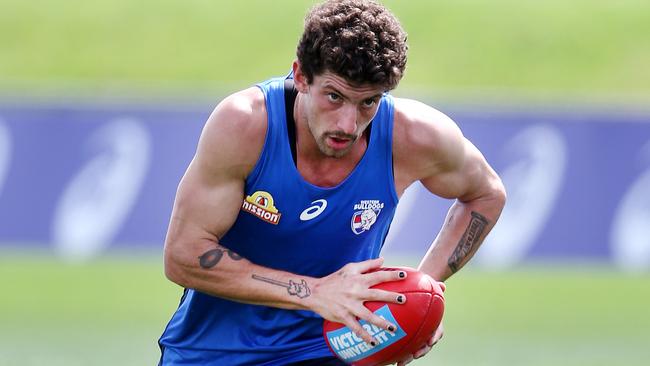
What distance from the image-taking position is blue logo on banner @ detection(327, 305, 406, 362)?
550 cm

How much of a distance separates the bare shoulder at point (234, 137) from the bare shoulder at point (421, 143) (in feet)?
2.18

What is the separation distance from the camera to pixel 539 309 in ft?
48.6

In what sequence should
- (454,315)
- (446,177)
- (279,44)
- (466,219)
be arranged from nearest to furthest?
(446,177) → (466,219) → (454,315) → (279,44)

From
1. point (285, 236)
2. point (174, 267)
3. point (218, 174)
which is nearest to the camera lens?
point (218, 174)

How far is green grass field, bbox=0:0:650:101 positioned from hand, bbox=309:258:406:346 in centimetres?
1737

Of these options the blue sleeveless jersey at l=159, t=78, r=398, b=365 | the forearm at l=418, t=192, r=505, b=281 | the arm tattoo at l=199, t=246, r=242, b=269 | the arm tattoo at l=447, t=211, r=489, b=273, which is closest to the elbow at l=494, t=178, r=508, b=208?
the forearm at l=418, t=192, r=505, b=281

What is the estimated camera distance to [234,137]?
5.65 m

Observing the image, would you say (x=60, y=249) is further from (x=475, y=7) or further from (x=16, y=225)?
(x=475, y=7)

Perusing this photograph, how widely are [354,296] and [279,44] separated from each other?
19.3 meters

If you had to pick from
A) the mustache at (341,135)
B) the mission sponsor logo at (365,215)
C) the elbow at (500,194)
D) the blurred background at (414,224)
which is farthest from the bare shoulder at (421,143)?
the blurred background at (414,224)

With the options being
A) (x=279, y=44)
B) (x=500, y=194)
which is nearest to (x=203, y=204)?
(x=500, y=194)

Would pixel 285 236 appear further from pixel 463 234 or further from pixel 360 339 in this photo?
pixel 463 234

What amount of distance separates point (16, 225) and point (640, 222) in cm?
790

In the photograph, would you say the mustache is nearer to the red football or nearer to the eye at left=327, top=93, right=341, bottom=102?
the eye at left=327, top=93, right=341, bottom=102
